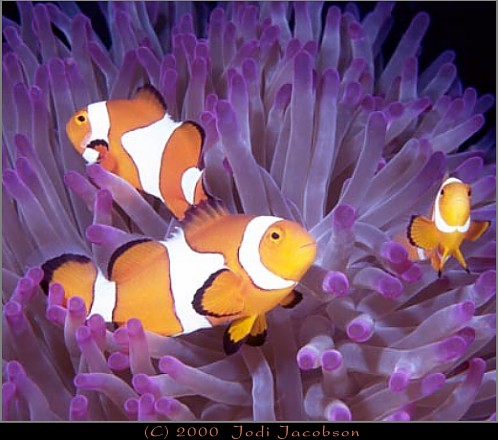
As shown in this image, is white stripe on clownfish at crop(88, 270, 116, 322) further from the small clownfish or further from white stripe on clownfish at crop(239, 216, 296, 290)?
the small clownfish

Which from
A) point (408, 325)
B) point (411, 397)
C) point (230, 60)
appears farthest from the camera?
point (230, 60)

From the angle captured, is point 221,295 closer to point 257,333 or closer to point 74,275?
point 257,333

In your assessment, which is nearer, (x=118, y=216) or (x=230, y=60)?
(x=118, y=216)

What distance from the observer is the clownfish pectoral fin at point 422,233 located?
98 cm

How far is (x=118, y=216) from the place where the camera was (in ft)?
3.58

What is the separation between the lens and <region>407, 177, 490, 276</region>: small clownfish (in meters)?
0.97

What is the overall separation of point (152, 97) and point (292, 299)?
0.47 m

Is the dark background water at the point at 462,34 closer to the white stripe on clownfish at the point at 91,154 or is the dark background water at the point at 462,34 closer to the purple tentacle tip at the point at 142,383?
the white stripe on clownfish at the point at 91,154

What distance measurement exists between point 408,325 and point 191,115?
53cm

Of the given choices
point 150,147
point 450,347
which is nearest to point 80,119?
point 150,147

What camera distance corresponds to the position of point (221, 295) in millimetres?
873

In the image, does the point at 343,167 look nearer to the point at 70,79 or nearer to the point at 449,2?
the point at 70,79

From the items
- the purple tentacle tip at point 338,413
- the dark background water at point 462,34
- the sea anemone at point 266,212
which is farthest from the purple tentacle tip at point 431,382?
the dark background water at point 462,34
